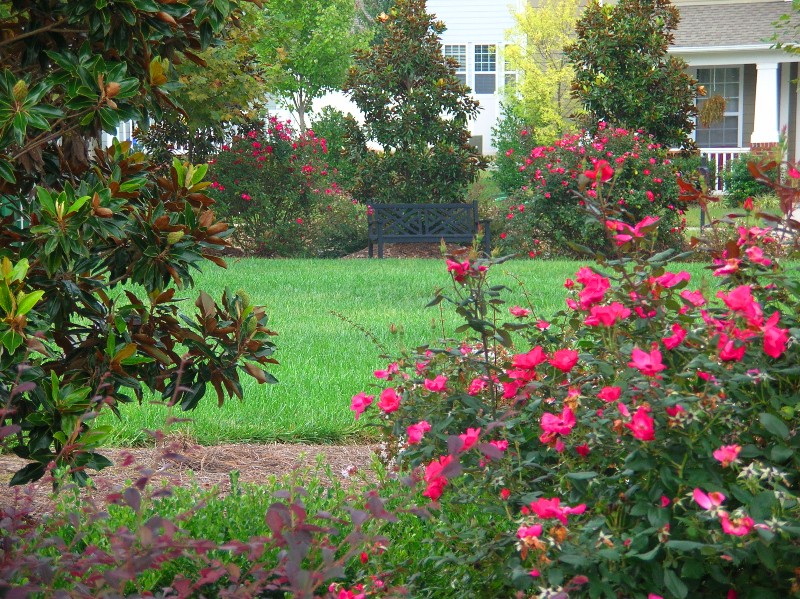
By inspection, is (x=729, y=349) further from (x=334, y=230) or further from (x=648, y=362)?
(x=334, y=230)

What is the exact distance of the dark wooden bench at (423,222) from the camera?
14289 mm

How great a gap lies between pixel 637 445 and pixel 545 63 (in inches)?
Result: 919

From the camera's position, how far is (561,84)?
79.2 ft

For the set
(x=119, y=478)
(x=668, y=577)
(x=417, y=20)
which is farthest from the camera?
(x=417, y=20)

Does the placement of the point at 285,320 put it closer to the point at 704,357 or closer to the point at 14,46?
the point at 14,46

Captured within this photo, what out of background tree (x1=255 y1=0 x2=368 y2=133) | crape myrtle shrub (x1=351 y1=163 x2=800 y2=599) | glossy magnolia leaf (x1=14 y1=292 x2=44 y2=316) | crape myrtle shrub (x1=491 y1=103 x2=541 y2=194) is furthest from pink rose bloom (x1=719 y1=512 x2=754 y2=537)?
background tree (x1=255 y1=0 x2=368 y2=133)

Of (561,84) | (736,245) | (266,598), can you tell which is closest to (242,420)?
(266,598)

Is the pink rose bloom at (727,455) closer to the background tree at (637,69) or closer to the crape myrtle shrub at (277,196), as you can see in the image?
the crape myrtle shrub at (277,196)

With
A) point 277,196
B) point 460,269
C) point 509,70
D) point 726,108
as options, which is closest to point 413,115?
point 277,196

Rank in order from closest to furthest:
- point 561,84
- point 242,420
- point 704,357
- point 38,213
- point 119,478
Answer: point 704,357
point 38,213
point 119,478
point 242,420
point 561,84

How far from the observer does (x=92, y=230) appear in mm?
2920

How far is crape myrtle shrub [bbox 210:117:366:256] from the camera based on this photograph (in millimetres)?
14289

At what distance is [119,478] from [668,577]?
9.80ft

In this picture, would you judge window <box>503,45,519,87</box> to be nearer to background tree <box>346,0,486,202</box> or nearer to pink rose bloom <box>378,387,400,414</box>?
background tree <box>346,0,486,202</box>
